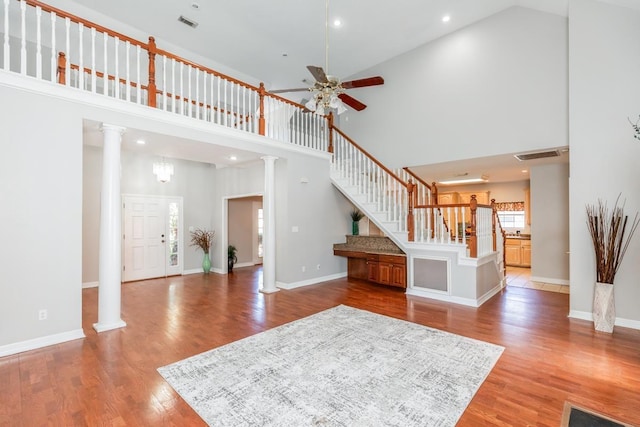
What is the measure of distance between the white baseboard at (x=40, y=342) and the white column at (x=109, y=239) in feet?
0.98

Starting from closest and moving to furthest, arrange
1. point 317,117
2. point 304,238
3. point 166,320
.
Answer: point 166,320 < point 304,238 < point 317,117

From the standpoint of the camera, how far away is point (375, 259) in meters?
6.39

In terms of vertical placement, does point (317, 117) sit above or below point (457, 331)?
above

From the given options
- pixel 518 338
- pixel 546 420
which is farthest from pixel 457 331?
pixel 546 420

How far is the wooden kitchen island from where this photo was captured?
236 inches

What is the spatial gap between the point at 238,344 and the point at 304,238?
327 cm

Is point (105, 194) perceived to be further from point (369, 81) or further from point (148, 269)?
point (369, 81)

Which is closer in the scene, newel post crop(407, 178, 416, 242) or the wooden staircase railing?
the wooden staircase railing

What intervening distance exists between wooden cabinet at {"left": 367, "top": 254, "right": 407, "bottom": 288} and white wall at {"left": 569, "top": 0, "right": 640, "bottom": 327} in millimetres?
2668

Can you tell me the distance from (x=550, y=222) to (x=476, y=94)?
344 cm

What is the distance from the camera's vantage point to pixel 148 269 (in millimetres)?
7113

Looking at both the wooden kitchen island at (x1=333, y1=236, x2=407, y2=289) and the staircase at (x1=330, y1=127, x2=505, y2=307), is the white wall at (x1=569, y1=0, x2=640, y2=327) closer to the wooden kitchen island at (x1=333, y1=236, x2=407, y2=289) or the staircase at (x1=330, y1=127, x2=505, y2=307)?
the staircase at (x1=330, y1=127, x2=505, y2=307)

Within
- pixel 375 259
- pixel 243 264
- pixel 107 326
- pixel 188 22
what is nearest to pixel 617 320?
pixel 375 259

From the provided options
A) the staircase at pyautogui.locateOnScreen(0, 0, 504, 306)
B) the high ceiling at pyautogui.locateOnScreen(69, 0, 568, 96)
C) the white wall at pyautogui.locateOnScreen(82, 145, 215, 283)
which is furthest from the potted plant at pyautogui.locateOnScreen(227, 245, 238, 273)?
the high ceiling at pyautogui.locateOnScreen(69, 0, 568, 96)
